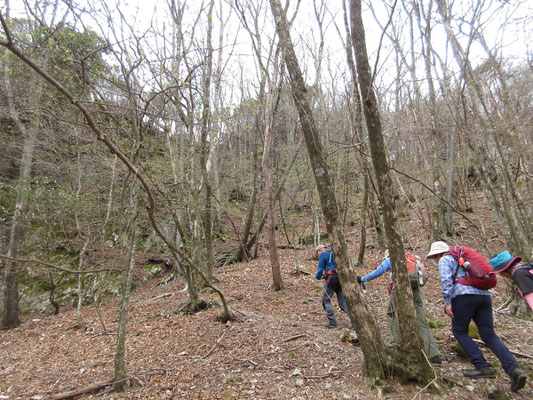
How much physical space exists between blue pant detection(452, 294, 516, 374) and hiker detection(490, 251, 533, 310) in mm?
423

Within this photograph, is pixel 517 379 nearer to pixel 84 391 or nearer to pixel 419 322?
pixel 419 322

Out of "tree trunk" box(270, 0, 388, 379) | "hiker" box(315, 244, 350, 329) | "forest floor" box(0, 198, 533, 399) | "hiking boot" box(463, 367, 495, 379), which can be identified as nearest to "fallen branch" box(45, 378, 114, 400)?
"forest floor" box(0, 198, 533, 399)

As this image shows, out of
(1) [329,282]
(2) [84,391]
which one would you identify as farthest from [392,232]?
(2) [84,391]

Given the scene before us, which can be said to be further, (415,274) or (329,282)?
(329,282)

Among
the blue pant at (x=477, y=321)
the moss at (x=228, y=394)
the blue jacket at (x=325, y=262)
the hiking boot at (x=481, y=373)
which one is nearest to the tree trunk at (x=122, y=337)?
the moss at (x=228, y=394)

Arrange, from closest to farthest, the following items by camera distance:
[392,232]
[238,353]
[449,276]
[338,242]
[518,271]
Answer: [518,271], [392,232], [338,242], [449,276], [238,353]

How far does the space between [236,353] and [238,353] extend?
39mm

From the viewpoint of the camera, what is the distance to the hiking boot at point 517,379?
115 inches

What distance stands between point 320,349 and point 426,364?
5.19 ft

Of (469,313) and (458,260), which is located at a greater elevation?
(458,260)

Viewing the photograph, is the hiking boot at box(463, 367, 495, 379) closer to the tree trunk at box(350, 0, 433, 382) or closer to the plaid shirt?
the tree trunk at box(350, 0, 433, 382)

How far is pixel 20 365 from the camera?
18.7 feet

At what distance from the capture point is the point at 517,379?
9.65ft

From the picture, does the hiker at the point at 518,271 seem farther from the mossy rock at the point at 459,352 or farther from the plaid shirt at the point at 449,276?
the mossy rock at the point at 459,352
